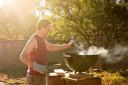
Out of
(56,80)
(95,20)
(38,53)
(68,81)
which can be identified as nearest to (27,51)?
(38,53)

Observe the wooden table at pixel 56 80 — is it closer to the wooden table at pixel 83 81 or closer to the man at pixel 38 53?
the wooden table at pixel 83 81

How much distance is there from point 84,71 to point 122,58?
268 inches

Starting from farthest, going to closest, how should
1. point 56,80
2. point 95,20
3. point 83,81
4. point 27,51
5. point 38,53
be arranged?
point 95,20 < point 56,80 < point 83,81 < point 38,53 < point 27,51

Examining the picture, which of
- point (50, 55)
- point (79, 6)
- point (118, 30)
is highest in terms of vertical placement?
point (79, 6)

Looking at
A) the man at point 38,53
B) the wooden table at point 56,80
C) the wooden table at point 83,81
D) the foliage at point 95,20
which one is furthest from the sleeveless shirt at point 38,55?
the foliage at point 95,20

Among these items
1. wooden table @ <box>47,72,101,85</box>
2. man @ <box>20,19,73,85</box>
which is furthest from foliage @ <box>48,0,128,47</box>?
man @ <box>20,19,73,85</box>

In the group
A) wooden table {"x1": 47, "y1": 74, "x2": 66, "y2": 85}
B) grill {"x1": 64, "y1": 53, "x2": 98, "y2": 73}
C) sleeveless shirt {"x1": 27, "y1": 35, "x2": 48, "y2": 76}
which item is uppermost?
sleeveless shirt {"x1": 27, "y1": 35, "x2": 48, "y2": 76}

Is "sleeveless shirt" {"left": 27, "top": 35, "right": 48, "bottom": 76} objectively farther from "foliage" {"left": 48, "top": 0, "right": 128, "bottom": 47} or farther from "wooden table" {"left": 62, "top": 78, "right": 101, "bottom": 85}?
"foliage" {"left": 48, "top": 0, "right": 128, "bottom": 47}

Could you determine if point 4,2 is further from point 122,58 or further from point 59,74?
point 59,74

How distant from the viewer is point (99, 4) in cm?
1273

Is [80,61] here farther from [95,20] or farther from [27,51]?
[95,20]

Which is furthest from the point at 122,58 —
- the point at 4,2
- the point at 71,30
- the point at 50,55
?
the point at 4,2

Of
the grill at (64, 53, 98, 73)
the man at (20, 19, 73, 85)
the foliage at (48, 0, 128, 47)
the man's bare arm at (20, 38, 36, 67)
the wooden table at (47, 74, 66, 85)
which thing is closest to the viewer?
the man's bare arm at (20, 38, 36, 67)

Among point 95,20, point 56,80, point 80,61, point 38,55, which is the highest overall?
point 95,20
